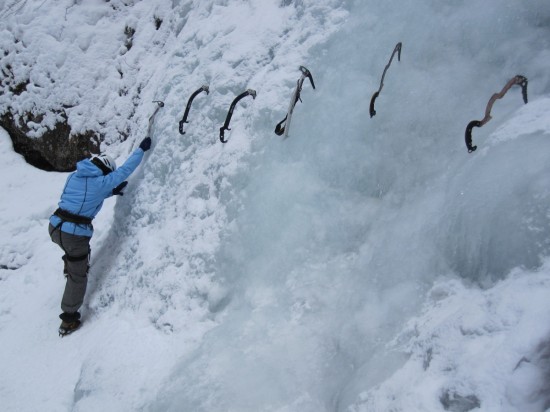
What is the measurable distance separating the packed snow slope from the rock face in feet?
5.02

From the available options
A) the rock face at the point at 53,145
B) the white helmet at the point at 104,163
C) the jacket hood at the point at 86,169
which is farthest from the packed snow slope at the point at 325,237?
the rock face at the point at 53,145

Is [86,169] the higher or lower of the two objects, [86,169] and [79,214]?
the higher

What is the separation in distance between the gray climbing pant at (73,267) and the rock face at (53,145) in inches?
80.0

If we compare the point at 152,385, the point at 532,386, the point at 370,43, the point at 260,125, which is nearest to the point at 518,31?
the point at 370,43

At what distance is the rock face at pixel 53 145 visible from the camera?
6039 mm

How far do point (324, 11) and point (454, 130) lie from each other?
5.55ft

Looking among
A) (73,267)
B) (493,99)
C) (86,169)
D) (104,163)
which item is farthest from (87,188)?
(493,99)

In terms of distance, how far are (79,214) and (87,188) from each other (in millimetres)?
315

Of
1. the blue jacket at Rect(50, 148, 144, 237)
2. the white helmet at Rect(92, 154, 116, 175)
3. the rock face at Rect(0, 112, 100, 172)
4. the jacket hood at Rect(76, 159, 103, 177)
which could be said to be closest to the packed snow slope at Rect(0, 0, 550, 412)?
the blue jacket at Rect(50, 148, 144, 237)

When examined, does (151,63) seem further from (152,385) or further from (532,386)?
(532,386)

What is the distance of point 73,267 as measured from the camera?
4.30 m

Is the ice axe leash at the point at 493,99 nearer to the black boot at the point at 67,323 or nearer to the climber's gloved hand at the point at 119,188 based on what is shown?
the climber's gloved hand at the point at 119,188

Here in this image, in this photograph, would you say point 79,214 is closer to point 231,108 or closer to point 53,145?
point 231,108

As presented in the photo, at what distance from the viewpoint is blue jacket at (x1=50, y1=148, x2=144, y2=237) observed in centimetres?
412
